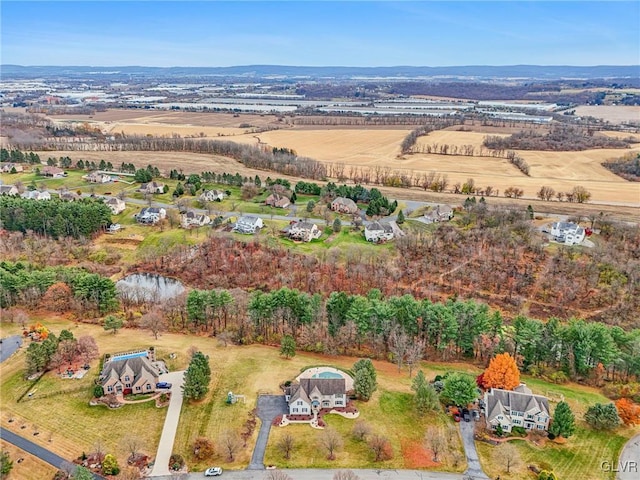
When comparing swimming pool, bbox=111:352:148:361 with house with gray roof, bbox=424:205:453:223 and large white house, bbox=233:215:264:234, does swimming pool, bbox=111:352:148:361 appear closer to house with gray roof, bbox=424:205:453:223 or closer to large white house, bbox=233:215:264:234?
large white house, bbox=233:215:264:234

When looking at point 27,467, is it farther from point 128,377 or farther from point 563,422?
point 563,422

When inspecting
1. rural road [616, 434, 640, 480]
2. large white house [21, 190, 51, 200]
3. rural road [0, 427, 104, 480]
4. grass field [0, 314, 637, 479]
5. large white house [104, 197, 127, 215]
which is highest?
large white house [21, 190, 51, 200]

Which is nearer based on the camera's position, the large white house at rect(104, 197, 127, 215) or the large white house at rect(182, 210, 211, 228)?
the large white house at rect(182, 210, 211, 228)

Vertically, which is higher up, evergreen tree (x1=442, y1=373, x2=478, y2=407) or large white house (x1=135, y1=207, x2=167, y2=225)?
large white house (x1=135, y1=207, x2=167, y2=225)

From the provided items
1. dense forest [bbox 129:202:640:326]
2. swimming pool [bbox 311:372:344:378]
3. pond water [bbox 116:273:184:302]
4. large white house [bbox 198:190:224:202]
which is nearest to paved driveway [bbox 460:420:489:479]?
swimming pool [bbox 311:372:344:378]

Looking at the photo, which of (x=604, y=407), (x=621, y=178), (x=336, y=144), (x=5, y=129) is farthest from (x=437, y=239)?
(x=5, y=129)

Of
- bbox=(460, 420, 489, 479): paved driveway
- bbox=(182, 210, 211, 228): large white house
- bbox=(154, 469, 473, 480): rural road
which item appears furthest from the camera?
bbox=(182, 210, 211, 228): large white house

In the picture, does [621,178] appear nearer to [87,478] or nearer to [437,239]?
[437,239]
